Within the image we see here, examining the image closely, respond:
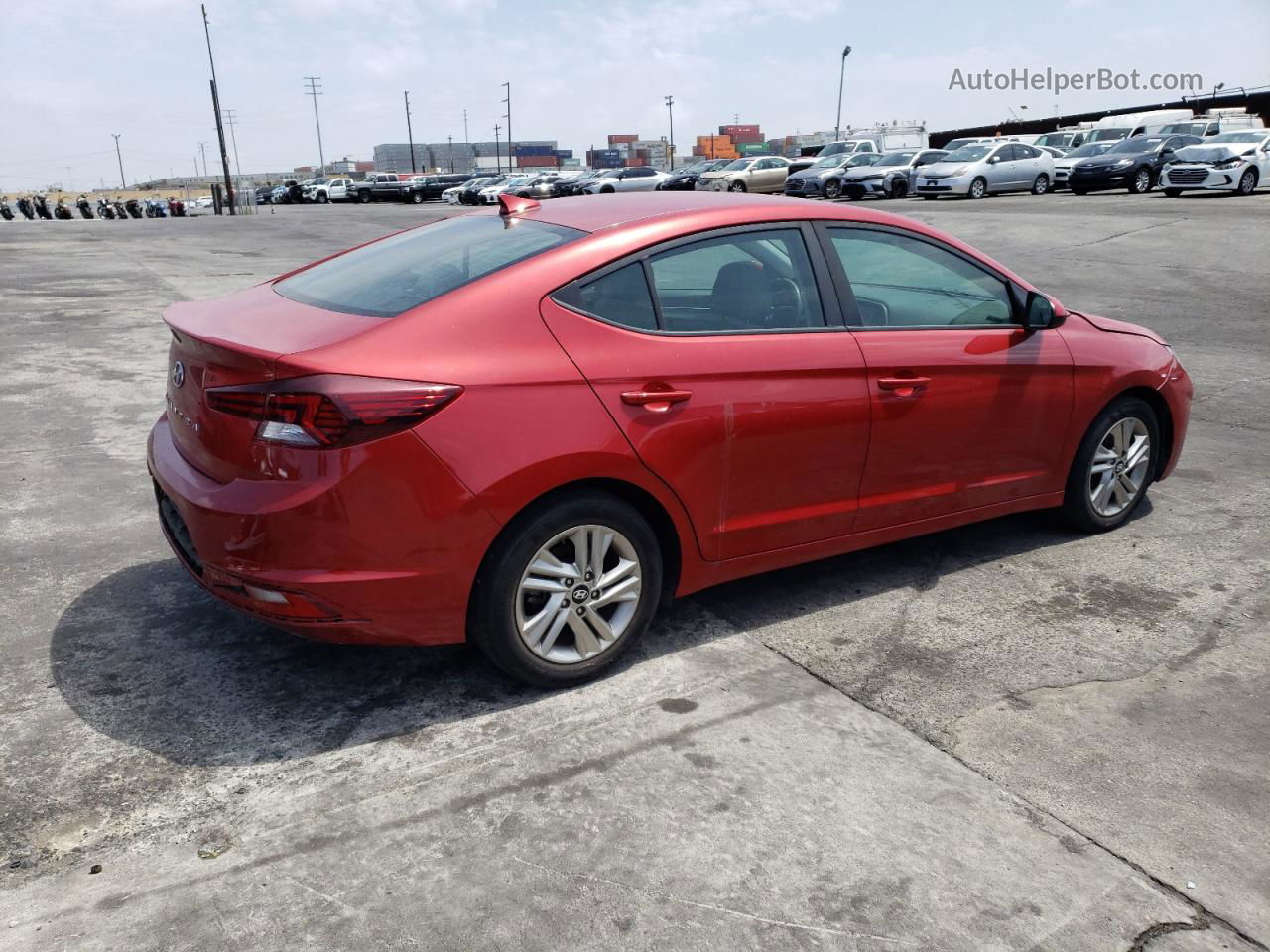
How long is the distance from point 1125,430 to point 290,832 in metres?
4.12

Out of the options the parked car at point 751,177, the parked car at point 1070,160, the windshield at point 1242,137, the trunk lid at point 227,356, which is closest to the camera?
the trunk lid at point 227,356

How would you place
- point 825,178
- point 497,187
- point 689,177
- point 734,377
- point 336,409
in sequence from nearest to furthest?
1. point 336,409
2. point 734,377
3. point 825,178
4. point 689,177
5. point 497,187

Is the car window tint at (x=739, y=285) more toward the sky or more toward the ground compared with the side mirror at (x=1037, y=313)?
more toward the sky

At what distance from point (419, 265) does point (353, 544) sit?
118 centimetres

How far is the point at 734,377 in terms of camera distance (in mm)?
3691

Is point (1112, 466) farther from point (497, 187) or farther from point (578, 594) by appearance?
point (497, 187)

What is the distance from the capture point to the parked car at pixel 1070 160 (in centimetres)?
3019

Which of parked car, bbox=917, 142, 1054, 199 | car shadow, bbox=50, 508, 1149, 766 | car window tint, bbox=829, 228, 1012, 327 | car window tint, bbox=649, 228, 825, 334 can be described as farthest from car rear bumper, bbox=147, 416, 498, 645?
parked car, bbox=917, 142, 1054, 199

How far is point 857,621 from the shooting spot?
13.7 feet

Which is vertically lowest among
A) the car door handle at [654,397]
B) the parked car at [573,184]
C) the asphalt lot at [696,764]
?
the asphalt lot at [696,764]

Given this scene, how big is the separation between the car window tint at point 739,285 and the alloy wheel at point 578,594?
2.56 ft

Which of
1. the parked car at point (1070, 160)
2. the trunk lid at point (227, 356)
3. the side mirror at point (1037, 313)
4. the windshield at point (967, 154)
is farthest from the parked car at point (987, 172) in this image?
the trunk lid at point (227, 356)

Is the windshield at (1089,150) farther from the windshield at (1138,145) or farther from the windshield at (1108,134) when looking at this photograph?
the windshield at (1108,134)

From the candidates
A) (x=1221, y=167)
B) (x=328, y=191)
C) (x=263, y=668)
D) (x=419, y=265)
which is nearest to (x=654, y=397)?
(x=419, y=265)
